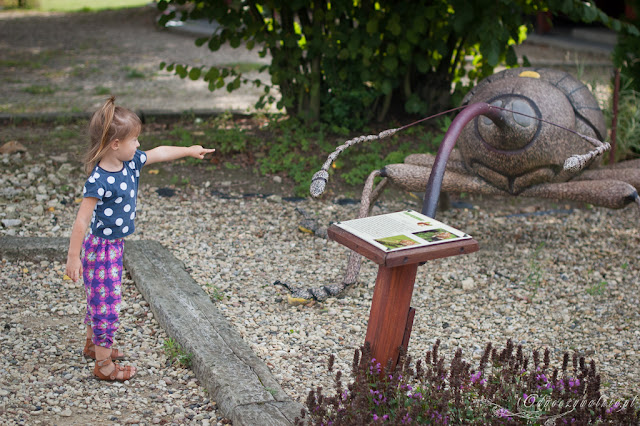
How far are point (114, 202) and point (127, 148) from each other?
0.22 meters

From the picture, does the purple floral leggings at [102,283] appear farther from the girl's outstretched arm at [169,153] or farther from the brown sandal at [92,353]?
the girl's outstretched arm at [169,153]

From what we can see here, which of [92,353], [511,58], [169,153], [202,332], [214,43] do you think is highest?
[511,58]

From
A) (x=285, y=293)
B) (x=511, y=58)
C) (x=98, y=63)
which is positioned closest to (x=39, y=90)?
(x=98, y=63)

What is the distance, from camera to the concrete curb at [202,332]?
2.43 metres

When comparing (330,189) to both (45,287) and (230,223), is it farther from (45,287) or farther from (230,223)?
(45,287)

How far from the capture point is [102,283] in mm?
2688

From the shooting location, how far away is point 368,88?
5961 millimetres

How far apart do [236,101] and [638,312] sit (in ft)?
17.3

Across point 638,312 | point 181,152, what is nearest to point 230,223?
point 181,152

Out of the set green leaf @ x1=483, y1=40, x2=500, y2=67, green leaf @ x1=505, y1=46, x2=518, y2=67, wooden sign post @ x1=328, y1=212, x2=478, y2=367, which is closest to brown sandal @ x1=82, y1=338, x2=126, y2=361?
wooden sign post @ x1=328, y1=212, x2=478, y2=367

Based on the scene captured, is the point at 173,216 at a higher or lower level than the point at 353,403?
lower

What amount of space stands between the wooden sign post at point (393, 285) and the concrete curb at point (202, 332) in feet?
1.33

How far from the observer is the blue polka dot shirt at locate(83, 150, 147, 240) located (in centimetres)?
258

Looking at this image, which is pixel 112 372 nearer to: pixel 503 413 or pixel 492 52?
pixel 503 413
